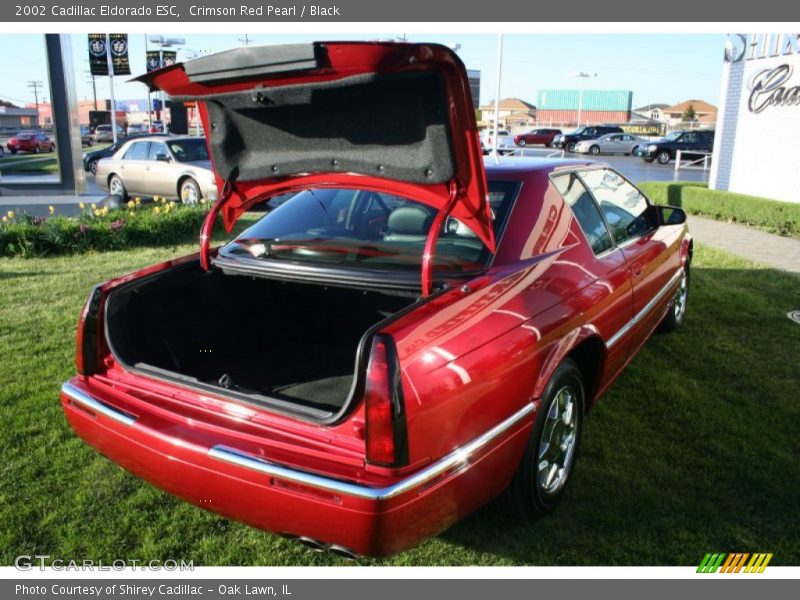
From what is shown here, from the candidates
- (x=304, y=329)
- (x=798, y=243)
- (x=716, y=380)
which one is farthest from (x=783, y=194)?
(x=304, y=329)

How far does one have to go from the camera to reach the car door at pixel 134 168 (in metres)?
13.4

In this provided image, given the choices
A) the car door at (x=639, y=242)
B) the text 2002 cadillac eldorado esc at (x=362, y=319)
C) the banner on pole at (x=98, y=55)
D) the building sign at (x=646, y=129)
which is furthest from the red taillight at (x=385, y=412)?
the building sign at (x=646, y=129)

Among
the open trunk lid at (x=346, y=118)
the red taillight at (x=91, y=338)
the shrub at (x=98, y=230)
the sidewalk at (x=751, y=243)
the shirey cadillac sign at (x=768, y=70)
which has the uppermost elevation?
the shirey cadillac sign at (x=768, y=70)

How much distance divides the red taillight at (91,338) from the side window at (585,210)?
230 cm

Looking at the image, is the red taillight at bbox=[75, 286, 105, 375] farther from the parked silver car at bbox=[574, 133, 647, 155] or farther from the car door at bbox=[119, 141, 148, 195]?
the parked silver car at bbox=[574, 133, 647, 155]

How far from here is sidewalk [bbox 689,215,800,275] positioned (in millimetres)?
8211

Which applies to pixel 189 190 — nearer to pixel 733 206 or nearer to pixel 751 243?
pixel 751 243

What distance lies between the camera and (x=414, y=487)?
214 centimetres

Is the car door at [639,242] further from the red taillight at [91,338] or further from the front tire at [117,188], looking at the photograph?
the front tire at [117,188]

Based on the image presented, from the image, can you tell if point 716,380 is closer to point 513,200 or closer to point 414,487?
point 513,200

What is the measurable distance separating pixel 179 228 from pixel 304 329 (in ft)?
20.2

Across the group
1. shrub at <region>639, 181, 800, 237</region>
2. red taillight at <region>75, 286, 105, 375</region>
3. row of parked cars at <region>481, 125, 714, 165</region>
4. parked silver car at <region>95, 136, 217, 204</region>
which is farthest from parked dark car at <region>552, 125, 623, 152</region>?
red taillight at <region>75, 286, 105, 375</region>

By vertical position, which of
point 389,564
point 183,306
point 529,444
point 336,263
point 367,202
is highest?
point 367,202
